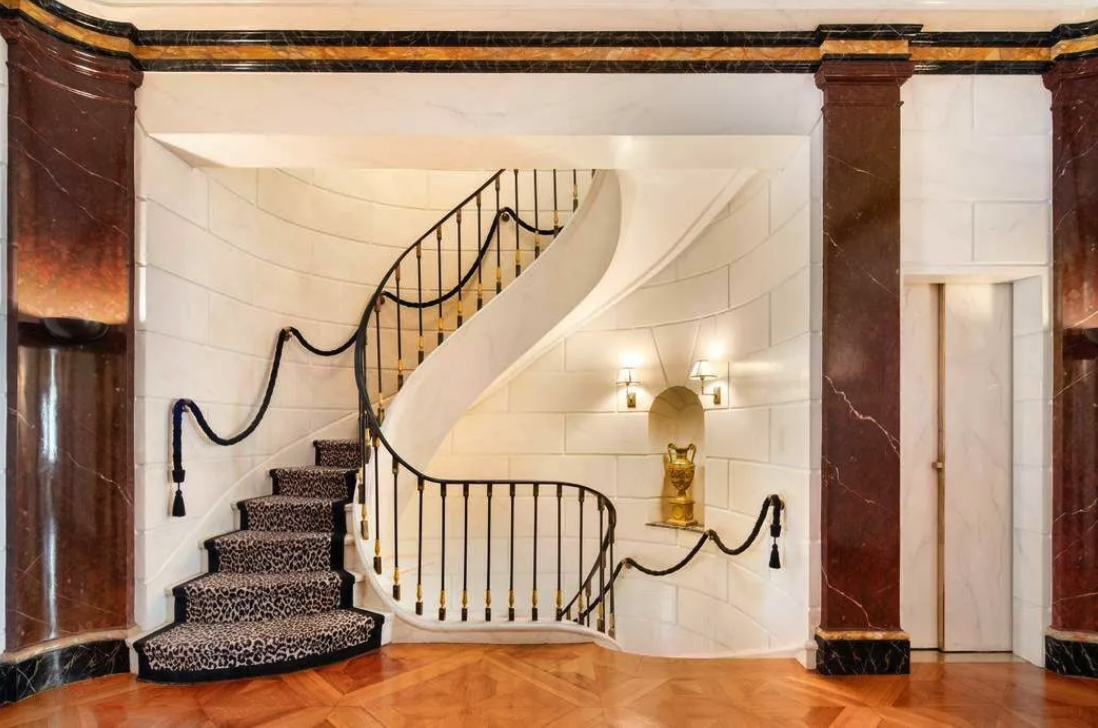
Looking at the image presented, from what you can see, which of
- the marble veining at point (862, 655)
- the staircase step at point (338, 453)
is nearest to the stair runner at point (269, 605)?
the staircase step at point (338, 453)

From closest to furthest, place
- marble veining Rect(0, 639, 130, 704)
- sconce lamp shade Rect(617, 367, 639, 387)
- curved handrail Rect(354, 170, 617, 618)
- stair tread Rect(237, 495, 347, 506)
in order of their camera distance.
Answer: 1. marble veining Rect(0, 639, 130, 704)
2. curved handrail Rect(354, 170, 617, 618)
3. stair tread Rect(237, 495, 347, 506)
4. sconce lamp shade Rect(617, 367, 639, 387)

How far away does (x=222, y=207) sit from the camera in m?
3.96

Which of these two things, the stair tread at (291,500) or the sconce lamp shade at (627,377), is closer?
the stair tread at (291,500)

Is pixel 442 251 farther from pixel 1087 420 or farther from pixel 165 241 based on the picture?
pixel 1087 420

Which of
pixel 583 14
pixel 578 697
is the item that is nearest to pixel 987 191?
pixel 583 14

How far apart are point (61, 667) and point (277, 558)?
993 millimetres

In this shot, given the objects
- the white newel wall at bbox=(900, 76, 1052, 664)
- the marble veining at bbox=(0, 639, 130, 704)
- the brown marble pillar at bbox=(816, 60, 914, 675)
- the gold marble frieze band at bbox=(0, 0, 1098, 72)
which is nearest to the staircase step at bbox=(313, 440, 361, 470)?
the marble veining at bbox=(0, 639, 130, 704)

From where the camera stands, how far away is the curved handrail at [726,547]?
336 centimetres

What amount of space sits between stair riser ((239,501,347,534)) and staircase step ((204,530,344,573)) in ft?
0.51

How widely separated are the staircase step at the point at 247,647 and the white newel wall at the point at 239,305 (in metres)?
0.22

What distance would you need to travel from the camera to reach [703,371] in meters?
4.77

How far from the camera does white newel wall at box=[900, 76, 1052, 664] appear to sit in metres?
3.13

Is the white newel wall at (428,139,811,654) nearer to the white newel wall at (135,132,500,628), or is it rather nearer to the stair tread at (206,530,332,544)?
the white newel wall at (135,132,500,628)

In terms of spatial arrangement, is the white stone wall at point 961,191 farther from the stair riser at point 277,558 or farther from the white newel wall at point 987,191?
the stair riser at point 277,558
